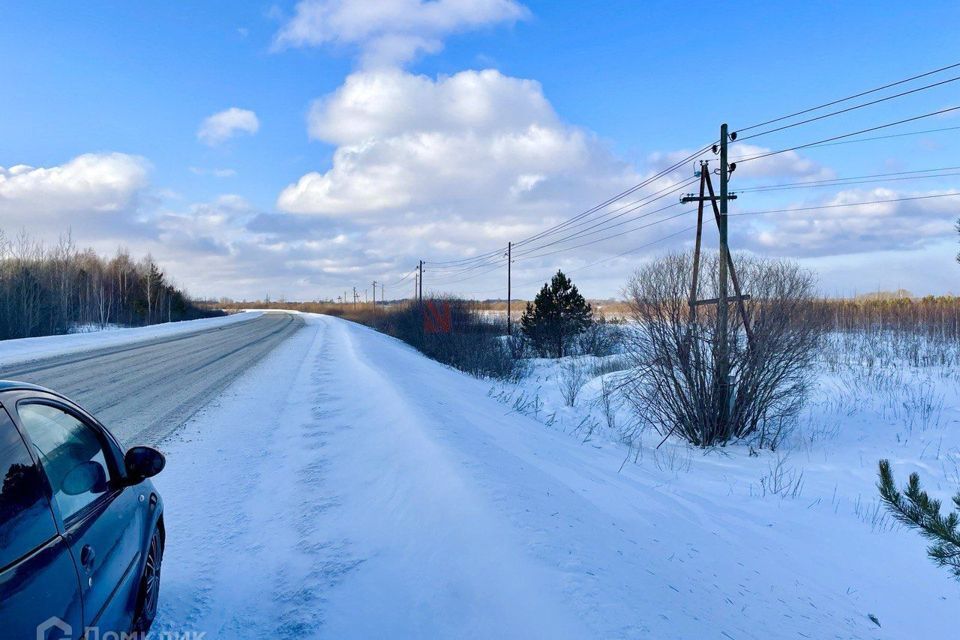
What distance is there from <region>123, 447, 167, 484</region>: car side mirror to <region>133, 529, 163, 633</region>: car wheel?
0.41m

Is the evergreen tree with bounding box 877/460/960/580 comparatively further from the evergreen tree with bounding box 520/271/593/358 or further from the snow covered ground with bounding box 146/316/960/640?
the evergreen tree with bounding box 520/271/593/358

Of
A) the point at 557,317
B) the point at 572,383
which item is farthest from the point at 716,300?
the point at 557,317

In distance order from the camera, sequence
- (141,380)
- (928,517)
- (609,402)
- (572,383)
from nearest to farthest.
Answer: (928,517) → (141,380) → (609,402) → (572,383)

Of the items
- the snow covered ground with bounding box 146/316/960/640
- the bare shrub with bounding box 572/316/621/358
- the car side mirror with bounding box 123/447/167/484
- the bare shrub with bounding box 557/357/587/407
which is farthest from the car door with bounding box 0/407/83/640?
the bare shrub with bounding box 572/316/621/358

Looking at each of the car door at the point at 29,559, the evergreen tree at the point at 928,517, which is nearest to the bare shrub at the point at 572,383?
the evergreen tree at the point at 928,517

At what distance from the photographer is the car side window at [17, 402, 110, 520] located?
2132 mm

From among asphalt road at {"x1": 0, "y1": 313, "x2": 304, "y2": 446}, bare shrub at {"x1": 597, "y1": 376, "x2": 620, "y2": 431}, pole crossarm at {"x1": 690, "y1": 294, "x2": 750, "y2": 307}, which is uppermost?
pole crossarm at {"x1": 690, "y1": 294, "x2": 750, "y2": 307}

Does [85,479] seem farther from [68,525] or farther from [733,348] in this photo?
[733,348]

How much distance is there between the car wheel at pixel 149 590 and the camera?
2707mm

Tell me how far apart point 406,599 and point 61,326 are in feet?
133

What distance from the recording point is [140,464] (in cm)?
280

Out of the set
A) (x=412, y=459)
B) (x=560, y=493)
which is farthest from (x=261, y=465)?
(x=560, y=493)

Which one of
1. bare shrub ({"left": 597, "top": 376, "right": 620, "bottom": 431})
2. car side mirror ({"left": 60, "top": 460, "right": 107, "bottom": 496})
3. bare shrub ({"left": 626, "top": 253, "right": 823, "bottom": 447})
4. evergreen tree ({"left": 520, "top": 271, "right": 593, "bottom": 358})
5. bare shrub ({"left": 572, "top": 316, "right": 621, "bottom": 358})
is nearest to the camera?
car side mirror ({"left": 60, "top": 460, "right": 107, "bottom": 496})

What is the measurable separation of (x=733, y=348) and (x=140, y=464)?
500 inches
